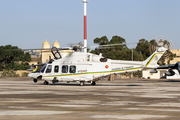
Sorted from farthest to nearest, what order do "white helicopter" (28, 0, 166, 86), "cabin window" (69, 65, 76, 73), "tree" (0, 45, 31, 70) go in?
"tree" (0, 45, 31, 70) → "cabin window" (69, 65, 76, 73) → "white helicopter" (28, 0, 166, 86)

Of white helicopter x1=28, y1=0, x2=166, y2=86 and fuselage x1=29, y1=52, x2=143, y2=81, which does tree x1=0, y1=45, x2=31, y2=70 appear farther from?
fuselage x1=29, y1=52, x2=143, y2=81

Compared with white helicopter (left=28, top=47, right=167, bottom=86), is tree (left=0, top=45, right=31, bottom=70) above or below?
above

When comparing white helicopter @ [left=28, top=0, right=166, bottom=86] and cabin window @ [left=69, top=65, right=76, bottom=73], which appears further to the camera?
cabin window @ [left=69, top=65, right=76, bottom=73]

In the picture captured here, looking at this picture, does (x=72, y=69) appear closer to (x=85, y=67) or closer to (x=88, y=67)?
(x=85, y=67)

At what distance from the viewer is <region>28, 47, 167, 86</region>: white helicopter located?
3175 centimetres

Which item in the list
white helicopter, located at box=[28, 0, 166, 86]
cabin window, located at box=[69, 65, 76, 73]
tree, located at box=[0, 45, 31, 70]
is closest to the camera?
white helicopter, located at box=[28, 0, 166, 86]

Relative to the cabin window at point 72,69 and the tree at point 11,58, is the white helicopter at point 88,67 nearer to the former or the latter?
the cabin window at point 72,69

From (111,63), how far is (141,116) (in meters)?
21.3

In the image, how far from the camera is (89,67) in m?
32.4

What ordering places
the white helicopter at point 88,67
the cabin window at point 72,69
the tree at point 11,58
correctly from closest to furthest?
the white helicopter at point 88,67, the cabin window at point 72,69, the tree at point 11,58

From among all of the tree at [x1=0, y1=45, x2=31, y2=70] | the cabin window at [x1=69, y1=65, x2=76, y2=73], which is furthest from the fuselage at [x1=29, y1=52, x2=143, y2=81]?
the tree at [x1=0, y1=45, x2=31, y2=70]

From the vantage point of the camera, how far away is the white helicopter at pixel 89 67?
31753 mm

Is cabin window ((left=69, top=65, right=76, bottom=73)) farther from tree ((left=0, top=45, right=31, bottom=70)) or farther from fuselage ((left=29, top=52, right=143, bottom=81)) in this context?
tree ((left=0, top=45, right=31, bottom=70))

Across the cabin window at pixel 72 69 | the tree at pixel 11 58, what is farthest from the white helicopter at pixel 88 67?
the tree at pixel 11 58
